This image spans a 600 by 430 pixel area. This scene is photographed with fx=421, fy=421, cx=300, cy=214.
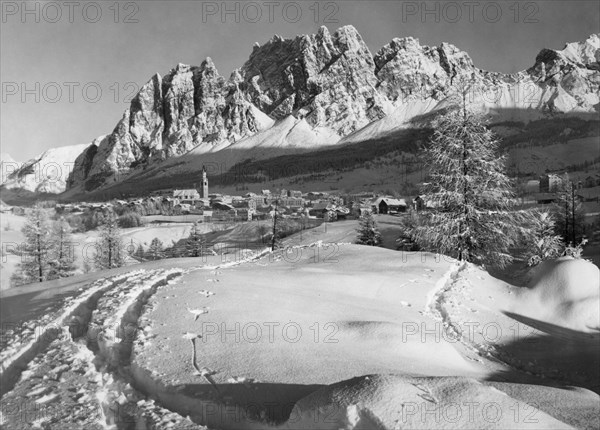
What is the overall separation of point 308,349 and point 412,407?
370 cm

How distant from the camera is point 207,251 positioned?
62.8 metres

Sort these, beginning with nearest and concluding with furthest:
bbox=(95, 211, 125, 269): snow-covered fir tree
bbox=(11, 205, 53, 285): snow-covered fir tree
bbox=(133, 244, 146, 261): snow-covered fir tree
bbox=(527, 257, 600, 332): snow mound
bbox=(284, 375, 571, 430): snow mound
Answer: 1. bbox=(284, 375, 571, 430): snow mound
2. bbox=(527, 257, 600, 332): snow mound
3. bbox=(11, 205, 53, 285): snow-covered fir tree
4. bbox=(95, 211, 125, 269): snow-covered fir tree
5. bbox=(133, 244, 146, 261): snow-covered fir tree

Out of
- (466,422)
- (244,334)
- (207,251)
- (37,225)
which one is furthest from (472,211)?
(207,251)

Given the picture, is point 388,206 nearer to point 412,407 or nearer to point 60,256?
point 60,256

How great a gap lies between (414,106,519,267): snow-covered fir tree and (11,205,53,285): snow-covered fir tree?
103 ft

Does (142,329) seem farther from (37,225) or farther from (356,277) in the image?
(37,225)

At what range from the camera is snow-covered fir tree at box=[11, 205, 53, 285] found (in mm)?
35688

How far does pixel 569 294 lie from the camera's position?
1470cm

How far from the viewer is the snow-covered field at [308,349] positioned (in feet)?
16.6

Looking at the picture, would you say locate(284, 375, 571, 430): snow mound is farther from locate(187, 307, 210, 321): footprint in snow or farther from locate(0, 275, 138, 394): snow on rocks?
locate(0, 275, 138, 394): snow on rocks

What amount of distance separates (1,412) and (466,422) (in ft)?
20.0

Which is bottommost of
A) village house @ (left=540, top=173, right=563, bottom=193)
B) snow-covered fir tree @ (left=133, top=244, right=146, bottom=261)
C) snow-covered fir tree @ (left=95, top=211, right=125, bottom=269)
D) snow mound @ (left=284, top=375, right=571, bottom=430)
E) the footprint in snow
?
snow-covered fir tree @ (left=133, top=244, right=146, bottom=261)

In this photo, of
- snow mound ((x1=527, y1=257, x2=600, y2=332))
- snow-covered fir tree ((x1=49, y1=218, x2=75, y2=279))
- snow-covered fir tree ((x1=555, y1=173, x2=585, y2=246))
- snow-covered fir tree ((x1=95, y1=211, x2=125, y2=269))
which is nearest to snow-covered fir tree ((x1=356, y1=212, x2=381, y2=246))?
snow-covered fir tree ((x1=555, y1=173, x2=585, y2=246))

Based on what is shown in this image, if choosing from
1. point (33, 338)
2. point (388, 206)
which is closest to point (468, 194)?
point (33, 338)
